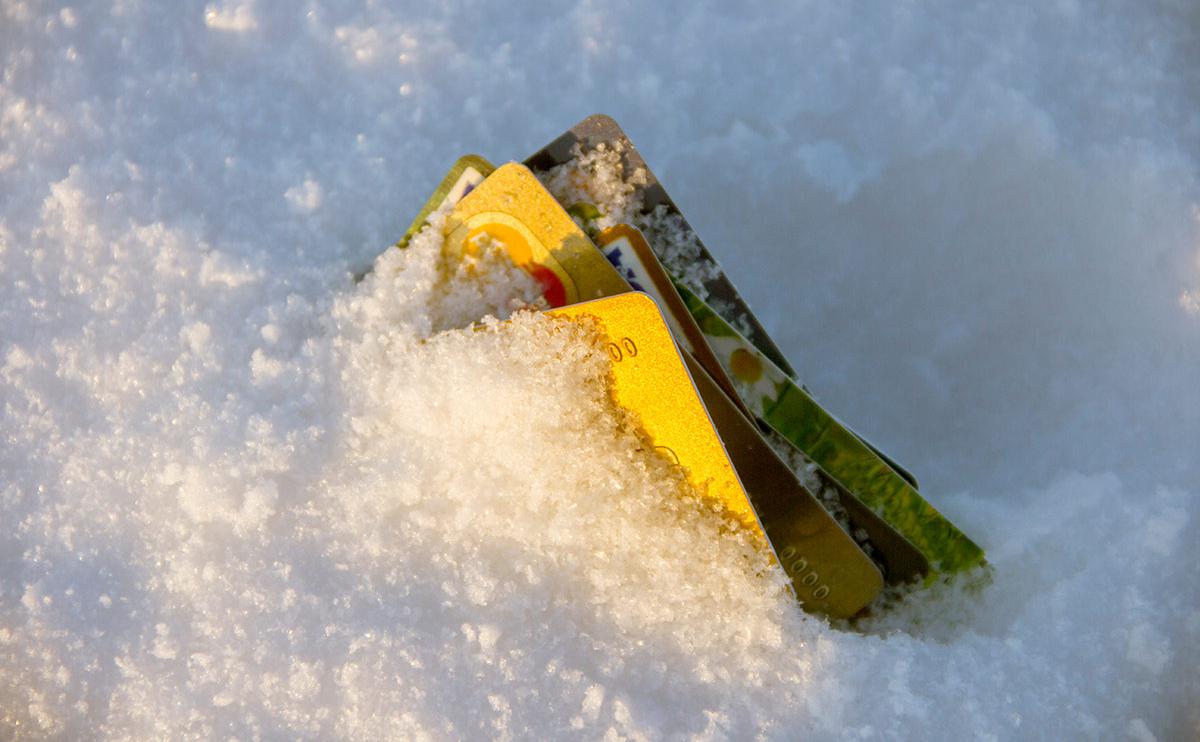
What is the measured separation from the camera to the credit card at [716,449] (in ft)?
3.37

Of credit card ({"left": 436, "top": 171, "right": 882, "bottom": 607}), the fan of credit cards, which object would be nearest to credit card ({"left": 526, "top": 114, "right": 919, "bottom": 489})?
the fan of credit cards

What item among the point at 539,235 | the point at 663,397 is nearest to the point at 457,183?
the point at 539,235

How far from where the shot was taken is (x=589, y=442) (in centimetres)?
108

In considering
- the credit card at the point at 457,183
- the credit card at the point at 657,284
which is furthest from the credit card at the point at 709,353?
the credit card at the point at 457,183

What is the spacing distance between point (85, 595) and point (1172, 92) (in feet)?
5.00

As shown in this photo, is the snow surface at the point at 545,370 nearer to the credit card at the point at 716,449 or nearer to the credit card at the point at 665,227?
the credit card at the point at 716,449

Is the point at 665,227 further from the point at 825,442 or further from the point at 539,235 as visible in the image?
the point at 825,442

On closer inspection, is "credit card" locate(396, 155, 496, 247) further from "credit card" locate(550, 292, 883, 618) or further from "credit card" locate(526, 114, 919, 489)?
"credit card" locate(550, 292, 883, 618)

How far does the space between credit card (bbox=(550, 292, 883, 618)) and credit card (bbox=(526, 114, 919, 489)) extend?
16cm

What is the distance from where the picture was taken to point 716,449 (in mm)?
1041

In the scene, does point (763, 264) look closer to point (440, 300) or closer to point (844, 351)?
point (844, 351)

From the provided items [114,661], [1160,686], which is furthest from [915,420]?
[114,661]

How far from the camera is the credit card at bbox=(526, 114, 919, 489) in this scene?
3.91ft

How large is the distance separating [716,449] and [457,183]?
1.39 ft
